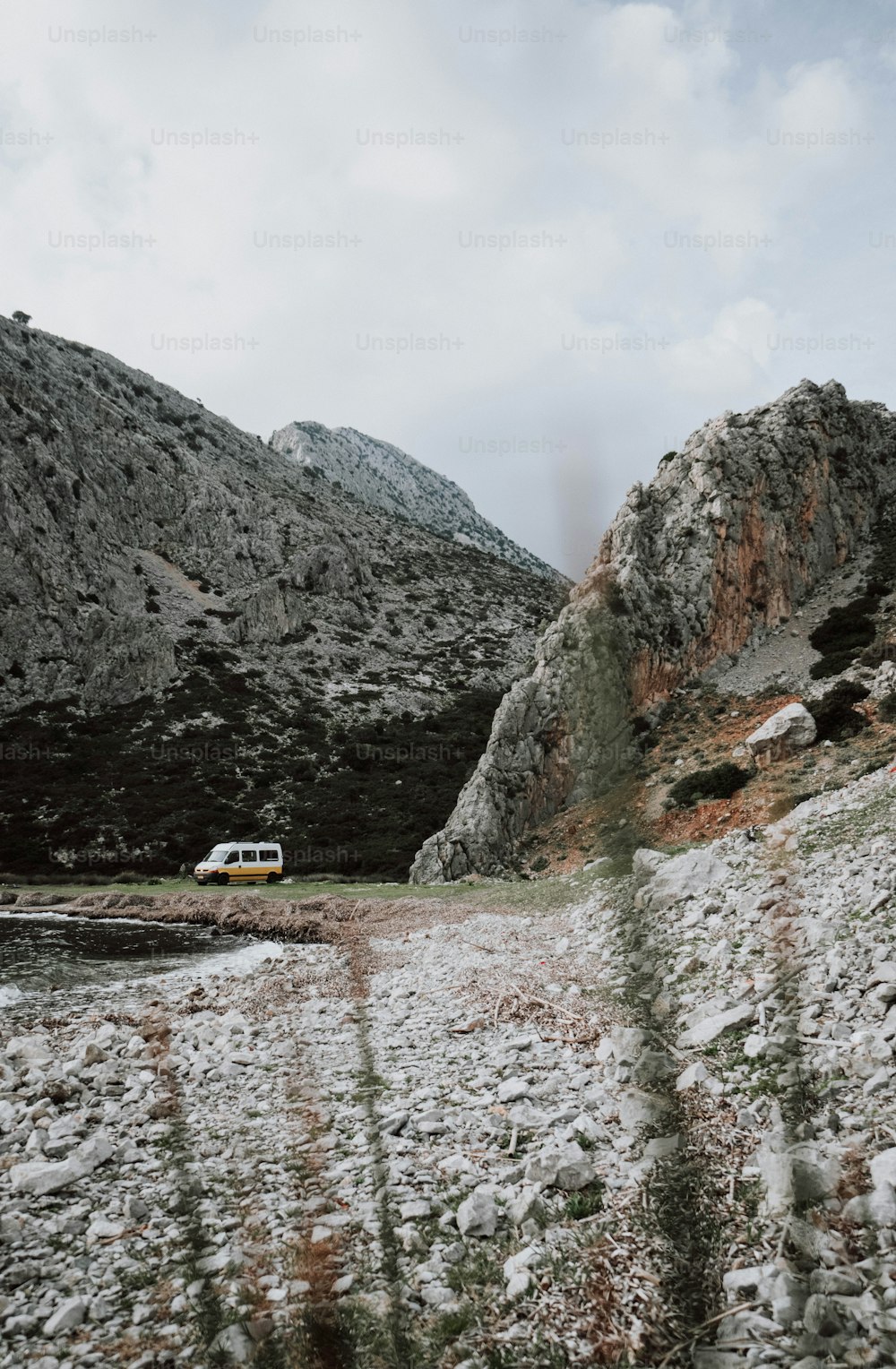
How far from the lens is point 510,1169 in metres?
5.71

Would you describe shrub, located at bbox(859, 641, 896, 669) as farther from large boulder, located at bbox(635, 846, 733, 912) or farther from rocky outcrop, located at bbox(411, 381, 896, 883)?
large boulder, located at bbox(635, 846, 733, 912)

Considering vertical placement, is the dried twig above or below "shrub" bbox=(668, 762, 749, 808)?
below

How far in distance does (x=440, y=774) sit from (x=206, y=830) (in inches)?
669

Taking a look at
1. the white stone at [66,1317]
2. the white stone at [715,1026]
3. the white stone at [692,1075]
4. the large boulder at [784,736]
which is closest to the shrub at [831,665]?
the large boulder at [784,736]

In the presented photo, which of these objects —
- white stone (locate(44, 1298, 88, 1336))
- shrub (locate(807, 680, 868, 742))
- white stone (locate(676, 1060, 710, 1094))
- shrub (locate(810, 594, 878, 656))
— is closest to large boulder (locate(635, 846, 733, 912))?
white stone (locate(676, 1060, 710, 1094))

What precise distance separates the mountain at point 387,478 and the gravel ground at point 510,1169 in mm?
132441

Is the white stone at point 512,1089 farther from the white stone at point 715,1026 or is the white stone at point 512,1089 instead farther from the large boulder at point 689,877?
the large boulder at point 689,877

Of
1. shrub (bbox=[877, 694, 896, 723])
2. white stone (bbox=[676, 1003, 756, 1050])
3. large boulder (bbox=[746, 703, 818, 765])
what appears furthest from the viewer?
large boulder (bbox=[746, 703, 818, 765])

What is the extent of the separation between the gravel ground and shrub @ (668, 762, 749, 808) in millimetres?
16187

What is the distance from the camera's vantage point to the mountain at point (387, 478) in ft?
486

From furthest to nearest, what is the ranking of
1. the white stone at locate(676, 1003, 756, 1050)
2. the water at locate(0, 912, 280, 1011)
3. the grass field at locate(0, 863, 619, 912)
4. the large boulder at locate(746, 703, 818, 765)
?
the large boulder at locate(746, 703, 818, 765)
the grass field at locate(0, 863, 619, 912)
the water at locate(0, 912, 280, 1011)
the white stone at locate(676, 1003, 756, 1050)

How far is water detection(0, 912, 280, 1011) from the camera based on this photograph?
15148 mm

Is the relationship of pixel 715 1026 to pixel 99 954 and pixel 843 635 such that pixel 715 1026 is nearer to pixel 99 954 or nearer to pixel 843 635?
pixel 99 954

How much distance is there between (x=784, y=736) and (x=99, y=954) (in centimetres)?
2457
